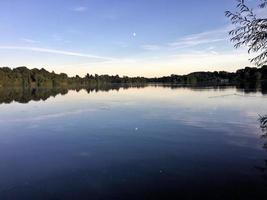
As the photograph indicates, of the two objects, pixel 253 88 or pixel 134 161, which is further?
pixel 253 88

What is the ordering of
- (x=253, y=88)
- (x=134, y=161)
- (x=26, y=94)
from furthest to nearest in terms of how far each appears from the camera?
(x=253, y=88)
(x=26, y=94)
(x=134, y=161)

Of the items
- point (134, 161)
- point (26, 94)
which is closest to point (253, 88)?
point (26, 94)

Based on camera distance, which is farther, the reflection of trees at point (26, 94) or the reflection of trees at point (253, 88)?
the reflection of trees at point (253, 88)

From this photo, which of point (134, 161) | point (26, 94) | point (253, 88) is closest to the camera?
point (134, 161)

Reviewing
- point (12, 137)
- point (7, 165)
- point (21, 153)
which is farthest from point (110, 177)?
point (12, 137)

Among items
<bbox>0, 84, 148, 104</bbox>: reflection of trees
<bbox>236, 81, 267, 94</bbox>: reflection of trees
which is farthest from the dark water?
<bbox>236, 81, 267, 94</bbox>: reflection of trees

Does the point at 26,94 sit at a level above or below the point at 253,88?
below

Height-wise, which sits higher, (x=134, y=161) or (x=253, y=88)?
(x=253, y=88)

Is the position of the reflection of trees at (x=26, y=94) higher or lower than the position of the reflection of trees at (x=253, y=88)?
lower

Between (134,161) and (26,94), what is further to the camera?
(26,94)

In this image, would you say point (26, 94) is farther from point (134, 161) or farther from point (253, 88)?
point (134, 161)

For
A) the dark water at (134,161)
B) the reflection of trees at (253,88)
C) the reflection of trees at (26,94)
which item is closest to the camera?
the dark water at (134,161)

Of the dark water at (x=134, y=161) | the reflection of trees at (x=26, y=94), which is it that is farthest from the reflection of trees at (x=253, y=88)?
the dark water at (x=134, y=161)

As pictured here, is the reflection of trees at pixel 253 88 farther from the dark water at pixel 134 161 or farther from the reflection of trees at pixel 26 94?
the dark water at pixel 134 161
